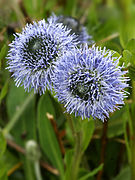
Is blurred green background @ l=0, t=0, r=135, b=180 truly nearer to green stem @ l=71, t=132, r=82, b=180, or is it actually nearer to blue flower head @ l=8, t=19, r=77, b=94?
green stem @ l=71, t=132, r=82, b=180

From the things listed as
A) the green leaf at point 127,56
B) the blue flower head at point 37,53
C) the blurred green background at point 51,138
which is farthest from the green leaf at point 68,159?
the green leaf at point 127,56

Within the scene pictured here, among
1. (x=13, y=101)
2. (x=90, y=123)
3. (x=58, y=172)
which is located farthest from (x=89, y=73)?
(x=13, y=101)

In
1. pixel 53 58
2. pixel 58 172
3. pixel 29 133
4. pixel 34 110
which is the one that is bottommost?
pixel 58 172

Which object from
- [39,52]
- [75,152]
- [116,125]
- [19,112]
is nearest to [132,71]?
[39,52]

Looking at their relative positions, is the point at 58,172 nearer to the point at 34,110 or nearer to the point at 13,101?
the point at 34,110

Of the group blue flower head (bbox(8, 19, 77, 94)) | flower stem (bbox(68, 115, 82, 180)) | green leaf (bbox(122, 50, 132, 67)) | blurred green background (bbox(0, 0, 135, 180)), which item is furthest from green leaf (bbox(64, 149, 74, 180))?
green leaf (bbox(122, 50, 132, 67))
